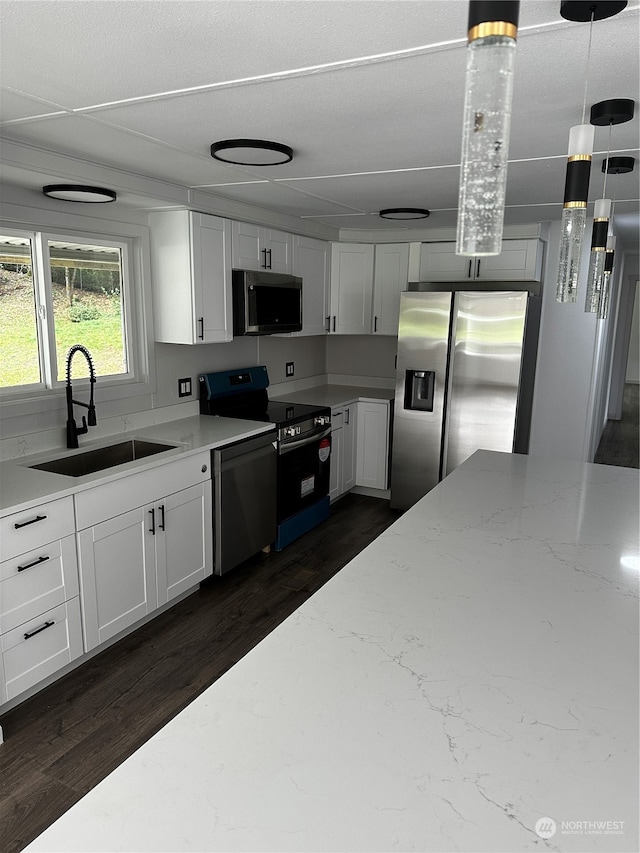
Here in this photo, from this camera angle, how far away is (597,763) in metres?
0.95

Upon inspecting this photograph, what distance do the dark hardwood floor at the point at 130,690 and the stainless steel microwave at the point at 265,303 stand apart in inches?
60.8

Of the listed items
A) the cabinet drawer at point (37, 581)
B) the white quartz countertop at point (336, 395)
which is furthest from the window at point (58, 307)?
the white quartz countertop at point (336, 395)

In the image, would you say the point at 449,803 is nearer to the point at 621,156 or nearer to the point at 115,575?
the point at 115,575

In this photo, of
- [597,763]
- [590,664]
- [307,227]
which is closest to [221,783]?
[597,763]

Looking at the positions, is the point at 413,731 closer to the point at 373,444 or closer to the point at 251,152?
the point at 251,152

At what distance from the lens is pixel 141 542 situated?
9.57 feet

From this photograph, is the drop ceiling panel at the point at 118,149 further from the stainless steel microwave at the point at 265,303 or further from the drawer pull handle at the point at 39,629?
the drawer pull handle at the point at 39,629

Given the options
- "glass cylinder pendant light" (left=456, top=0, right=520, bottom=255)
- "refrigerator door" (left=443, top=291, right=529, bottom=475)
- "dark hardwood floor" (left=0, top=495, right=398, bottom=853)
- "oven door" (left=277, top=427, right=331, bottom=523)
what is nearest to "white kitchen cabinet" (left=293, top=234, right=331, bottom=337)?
"oven door" (left=277, top=427, right=331, bottom=523)

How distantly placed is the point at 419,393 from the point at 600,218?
2561 mm

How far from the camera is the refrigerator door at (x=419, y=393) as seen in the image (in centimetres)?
435

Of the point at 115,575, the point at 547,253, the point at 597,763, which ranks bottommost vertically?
the point at 115,575

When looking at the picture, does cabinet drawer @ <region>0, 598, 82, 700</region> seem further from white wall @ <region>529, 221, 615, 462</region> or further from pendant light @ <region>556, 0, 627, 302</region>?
white wall @ <region>529, 221, 615, 462</region>

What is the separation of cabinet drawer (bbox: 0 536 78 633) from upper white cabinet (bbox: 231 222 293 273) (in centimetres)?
212

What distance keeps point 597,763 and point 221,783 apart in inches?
23.2
